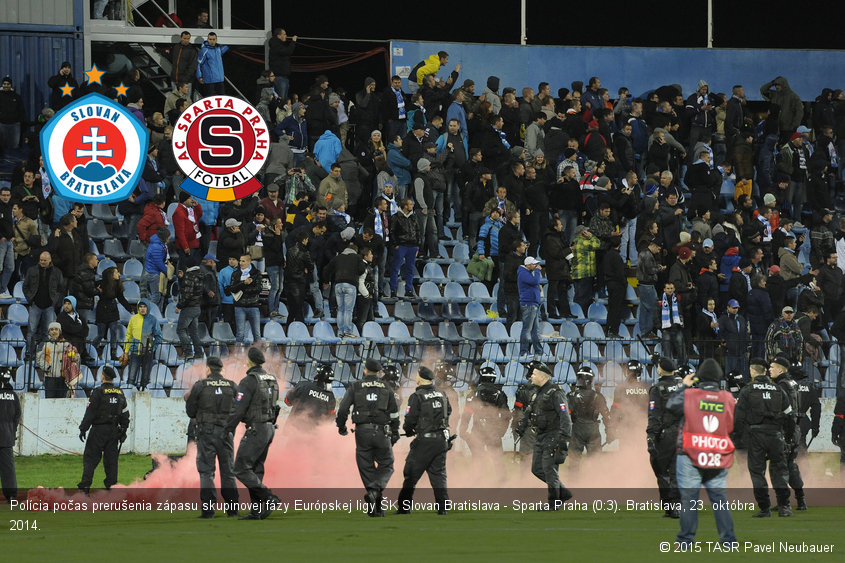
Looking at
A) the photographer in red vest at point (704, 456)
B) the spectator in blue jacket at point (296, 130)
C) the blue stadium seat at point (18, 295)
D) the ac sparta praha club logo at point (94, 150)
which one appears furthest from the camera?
the spectator in blue jacket at point (296, 130)

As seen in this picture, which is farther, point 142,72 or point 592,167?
point 142,72

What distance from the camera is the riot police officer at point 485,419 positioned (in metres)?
22.0

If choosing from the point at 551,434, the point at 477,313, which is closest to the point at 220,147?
the point at 477,313

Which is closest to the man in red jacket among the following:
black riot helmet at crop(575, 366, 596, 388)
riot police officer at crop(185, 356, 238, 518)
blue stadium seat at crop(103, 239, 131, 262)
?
blue stadium seat at crop(103, 239, 131, 262)

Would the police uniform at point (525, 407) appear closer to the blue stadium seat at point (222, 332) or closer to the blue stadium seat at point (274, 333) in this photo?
the blue stadium seat at point (274, 333)

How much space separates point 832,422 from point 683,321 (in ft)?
10.5

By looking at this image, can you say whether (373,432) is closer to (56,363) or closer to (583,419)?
(583,419)

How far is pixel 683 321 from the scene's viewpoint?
25188mm

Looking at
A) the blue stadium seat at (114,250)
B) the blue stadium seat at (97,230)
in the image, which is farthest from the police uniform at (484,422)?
the blue stadium seat at (97,230)

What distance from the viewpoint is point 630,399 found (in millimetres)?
22859

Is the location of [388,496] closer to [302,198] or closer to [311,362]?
[311,362]

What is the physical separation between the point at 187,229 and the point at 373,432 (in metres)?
8.70

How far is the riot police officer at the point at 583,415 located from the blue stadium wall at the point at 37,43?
14.0m

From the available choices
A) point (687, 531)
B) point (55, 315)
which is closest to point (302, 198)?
point (55, 315)
